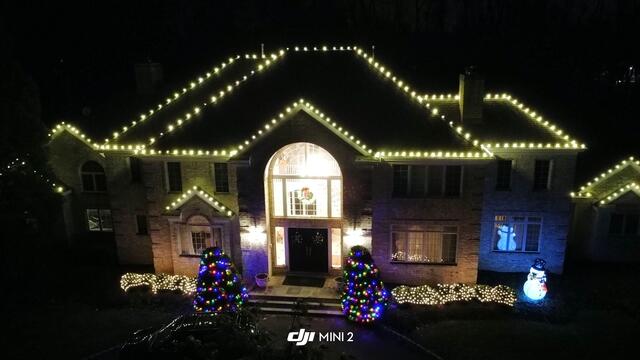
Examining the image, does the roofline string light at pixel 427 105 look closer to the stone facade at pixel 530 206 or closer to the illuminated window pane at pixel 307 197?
the stone facade at pixel 530 206

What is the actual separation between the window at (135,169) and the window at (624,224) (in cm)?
2242

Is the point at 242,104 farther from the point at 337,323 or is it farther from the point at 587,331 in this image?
the point at 587,331

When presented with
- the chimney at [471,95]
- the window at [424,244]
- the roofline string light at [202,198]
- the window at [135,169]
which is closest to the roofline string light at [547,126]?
the chimney at [471,95]

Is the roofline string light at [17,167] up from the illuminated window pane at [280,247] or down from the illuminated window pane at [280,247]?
up

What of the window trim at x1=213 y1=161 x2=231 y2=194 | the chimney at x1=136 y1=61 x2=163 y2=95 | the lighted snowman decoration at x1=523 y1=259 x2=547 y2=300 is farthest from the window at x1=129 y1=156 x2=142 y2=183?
the lighted snowman decoration at x1=523 y1=259 x2=547 y2=300

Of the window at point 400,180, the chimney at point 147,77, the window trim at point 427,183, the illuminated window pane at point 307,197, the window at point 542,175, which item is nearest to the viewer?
the window trim at point 427,183

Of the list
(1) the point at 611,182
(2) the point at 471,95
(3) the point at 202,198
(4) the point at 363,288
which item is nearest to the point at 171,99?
(3) the point at 202,198

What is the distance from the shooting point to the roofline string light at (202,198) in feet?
64.6

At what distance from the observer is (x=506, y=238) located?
68.8ft

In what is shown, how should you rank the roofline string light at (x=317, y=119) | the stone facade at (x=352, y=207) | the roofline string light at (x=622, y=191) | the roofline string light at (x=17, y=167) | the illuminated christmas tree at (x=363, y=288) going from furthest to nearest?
1. the roofline string light at (x=622, y=191)
2. the stone facade at (x=352, y=207)
3. the roofline string light at (x=17, y=167)
4. the roofline string light at (x=317, y=119)
5. the illuminated christmas tree at (x=363, y=288)

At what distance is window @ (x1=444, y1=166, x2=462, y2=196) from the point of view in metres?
19.1

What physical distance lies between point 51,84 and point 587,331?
44938 mm

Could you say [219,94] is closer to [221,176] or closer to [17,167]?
[221,176]

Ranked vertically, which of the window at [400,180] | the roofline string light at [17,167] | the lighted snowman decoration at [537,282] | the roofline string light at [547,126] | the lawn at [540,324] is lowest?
the lawn at [540,324]
